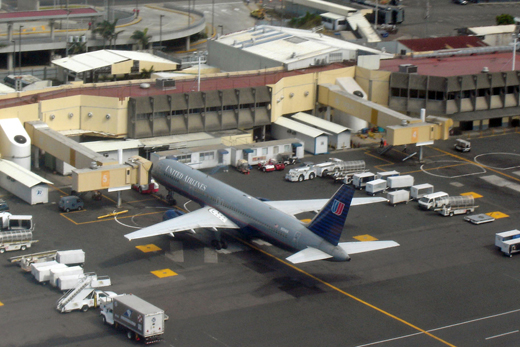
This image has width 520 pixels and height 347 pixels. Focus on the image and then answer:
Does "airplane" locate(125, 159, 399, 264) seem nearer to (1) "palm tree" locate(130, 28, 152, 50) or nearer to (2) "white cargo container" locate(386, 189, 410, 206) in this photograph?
(2) "white cargo container" locate(386, 189, 410, 206)

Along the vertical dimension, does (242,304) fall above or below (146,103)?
below

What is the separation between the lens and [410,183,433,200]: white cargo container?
4274 inches

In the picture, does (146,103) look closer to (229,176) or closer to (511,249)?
(229,176)

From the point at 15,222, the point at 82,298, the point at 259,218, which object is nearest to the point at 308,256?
the point at 259,218

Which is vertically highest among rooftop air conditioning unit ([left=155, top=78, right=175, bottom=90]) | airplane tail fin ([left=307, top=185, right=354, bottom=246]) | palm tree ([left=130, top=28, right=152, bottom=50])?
palm tree ([left=130, top=28, right=152, bottom=50])

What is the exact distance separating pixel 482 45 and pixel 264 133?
68566 mm

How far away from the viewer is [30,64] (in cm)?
17938

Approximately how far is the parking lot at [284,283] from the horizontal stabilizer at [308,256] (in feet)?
13.7

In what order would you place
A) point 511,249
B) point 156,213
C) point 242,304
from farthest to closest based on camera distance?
point 156,213, point 511,249, point 242,304

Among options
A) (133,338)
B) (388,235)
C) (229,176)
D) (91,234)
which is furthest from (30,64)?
(133,338)

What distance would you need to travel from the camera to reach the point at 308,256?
78.2m

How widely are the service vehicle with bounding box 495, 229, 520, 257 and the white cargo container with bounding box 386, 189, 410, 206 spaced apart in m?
16.8

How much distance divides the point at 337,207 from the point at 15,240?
118 feet

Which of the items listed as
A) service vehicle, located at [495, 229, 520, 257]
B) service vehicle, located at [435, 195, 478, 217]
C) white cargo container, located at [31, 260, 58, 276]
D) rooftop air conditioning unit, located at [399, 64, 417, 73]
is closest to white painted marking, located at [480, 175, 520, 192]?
service vehicle, located at [435, 195, 478, 217]
